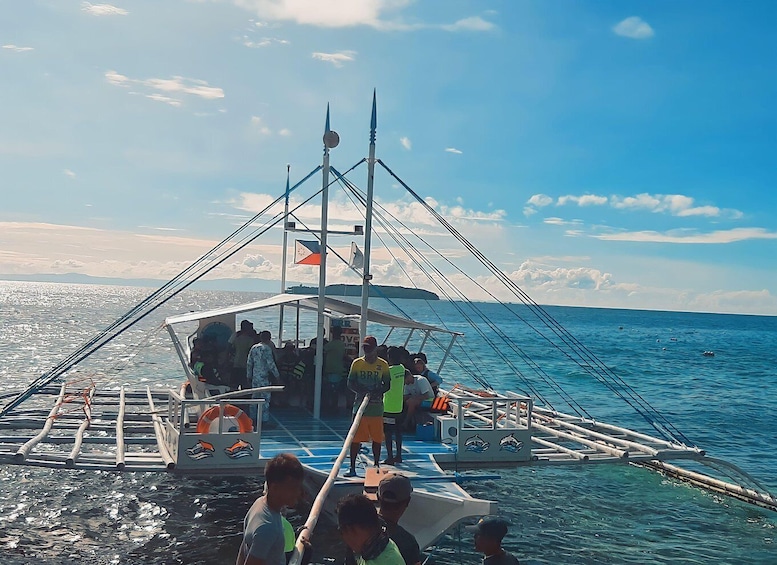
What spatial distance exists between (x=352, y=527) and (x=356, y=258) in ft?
38.6

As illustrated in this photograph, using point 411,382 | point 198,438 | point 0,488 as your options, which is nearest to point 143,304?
point 198,438

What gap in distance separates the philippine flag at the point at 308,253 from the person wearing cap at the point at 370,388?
654 cm

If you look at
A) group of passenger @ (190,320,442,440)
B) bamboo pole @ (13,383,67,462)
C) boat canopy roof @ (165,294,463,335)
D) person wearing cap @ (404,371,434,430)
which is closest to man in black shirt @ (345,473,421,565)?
group of passenger @ (190,320,442,440)

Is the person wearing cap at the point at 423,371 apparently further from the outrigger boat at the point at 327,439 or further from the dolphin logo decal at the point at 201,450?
the dolphin logo decal at the point at 201,450

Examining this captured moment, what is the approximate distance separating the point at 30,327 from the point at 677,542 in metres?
84.5

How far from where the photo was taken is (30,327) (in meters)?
84.9

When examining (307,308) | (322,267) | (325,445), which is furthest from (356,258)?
(325,445)

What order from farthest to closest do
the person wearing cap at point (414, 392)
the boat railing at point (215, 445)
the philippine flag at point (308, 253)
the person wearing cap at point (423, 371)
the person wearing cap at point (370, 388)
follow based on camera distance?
the philippine flag at point (308, 253)
the person wearing cap at point (423, 371)
the person wearing cap at point (414, 392)
the boat railing at point (215, 445)
the person wearing cap at point (370, 388)

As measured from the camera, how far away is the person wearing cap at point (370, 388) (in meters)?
10.9

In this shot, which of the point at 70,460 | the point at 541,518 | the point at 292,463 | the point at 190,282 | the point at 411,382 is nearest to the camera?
the point at 292,463

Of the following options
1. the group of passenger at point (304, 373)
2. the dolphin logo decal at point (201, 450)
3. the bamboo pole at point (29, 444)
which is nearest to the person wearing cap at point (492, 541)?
the group of passenger at point (304, 373)

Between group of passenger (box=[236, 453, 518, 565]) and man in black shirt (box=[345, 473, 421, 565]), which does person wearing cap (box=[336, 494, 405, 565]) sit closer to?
group of passenger (box=[236, 453, 518, 565])

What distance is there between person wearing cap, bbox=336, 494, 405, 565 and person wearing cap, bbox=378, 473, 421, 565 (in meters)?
0.37

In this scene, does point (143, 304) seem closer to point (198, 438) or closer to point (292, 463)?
point (198, 438)
